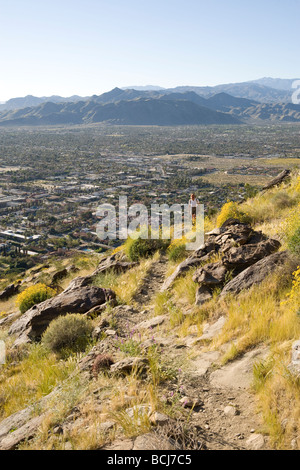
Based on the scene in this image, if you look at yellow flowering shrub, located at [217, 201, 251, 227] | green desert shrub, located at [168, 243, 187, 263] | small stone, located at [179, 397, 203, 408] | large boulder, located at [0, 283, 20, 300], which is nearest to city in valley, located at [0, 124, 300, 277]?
yellow flowering shrub, located at [217, 201, 251, 227]

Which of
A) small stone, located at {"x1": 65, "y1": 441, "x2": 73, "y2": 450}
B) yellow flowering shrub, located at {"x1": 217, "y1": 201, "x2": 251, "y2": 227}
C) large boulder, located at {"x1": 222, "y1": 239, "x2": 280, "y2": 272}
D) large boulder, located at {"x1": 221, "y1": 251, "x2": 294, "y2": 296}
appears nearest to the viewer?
small stone, located at {"x1": 65, "y1": 441, "x2": 73, "y2": 450}

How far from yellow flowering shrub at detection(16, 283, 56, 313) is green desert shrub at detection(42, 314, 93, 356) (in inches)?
140

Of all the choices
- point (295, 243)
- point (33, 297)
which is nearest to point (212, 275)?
point (295, 243)

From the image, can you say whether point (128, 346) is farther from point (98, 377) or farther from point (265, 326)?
point (265, 326)

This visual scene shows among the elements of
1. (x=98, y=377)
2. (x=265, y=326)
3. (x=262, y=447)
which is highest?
(x=265, y=326)

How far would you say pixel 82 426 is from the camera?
312 cm

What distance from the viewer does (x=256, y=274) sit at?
5176mm

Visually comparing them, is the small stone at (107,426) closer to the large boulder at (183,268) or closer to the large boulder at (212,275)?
the large boulder at (212,275)

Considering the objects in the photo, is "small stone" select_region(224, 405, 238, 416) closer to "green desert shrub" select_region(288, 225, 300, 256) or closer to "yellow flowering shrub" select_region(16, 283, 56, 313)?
"green desert shrub" select_region(288, 225, 300, 256)

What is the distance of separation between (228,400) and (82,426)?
55.9 inches

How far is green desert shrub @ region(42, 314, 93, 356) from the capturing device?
5.91 meters

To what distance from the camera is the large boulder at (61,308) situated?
7242 millimetres

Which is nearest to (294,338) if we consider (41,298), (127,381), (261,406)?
(261,406)

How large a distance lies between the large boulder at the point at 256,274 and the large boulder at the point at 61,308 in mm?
2794
